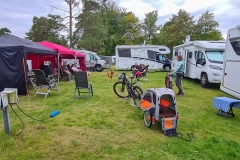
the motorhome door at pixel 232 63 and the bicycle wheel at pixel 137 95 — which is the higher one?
the motorhome door at pixel 232 63

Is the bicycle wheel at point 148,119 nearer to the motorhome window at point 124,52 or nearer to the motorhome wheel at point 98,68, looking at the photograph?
the motorhome window at point 124,52

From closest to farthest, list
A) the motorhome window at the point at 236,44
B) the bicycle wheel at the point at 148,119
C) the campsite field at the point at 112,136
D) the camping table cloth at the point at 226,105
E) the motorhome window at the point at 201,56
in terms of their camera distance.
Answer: the campsite field at the point at 112,136
the bicycle wheel at the point at 148,119
the camping table cloth at the point at 226,105
the motorhome window at the point at 236,44
the motorhome window at the point at 201,56

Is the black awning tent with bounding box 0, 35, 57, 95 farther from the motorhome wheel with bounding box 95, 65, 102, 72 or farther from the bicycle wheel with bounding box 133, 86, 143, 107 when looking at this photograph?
the motorhome wheel with bounding box 95, 65, 102, 72

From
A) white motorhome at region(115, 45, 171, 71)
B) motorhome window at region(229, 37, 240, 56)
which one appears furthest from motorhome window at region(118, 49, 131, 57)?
motorhome window at region(229, 37, 240, 56)

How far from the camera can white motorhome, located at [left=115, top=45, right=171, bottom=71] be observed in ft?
53.6

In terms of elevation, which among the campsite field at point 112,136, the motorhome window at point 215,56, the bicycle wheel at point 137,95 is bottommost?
the campsite field at point 112,136

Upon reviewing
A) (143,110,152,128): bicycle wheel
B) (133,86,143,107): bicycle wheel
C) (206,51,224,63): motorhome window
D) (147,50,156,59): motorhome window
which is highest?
(147,50,156,59): motorhome window

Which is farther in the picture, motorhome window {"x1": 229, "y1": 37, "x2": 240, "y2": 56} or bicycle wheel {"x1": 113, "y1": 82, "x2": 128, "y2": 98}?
bicycle wheel {"x1": 113, "y1": 82, "x2": 128, "y2": 98}

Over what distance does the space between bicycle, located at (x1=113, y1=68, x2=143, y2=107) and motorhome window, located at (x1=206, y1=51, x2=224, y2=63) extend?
4.66 m

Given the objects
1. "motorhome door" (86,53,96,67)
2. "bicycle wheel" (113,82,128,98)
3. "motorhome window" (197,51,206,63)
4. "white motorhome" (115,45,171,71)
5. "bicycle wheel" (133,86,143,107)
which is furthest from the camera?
"motorhome door" (86,53,96,67)

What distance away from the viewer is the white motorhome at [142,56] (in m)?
16.3

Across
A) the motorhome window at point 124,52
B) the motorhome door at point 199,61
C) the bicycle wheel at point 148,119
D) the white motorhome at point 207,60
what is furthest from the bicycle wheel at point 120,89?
the motorhome window at point 124,52

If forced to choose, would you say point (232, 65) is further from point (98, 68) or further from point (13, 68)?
point (98, 68)

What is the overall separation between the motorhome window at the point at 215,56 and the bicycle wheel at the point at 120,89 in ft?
15.2
